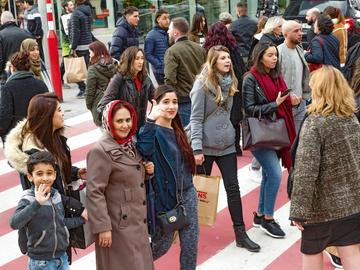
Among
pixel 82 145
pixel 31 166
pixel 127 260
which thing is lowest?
pixel 82 145

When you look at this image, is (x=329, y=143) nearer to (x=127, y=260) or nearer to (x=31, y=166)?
(x=127, y=260)

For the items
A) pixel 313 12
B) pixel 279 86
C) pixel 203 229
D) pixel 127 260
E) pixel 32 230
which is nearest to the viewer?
pixel 32 230

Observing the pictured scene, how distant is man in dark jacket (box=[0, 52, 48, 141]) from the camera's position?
7219 millimetres

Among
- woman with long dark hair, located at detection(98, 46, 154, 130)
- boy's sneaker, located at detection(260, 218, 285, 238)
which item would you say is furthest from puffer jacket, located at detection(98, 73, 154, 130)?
boy's sneaker, located at detection(260, 218, 285, 238)

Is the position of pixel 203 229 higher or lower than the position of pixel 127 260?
lower

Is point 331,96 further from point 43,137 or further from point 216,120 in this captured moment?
point 43,137

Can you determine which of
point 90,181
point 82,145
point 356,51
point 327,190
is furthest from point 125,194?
point 82,145

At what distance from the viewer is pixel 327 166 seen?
15.7 feet

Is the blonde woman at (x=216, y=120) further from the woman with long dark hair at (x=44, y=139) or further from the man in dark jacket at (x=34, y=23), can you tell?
the man in dark jacket at (x=34, y=23)

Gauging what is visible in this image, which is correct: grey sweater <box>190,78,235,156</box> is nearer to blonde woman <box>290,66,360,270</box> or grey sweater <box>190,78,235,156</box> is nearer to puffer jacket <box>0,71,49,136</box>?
blonde woman <box>290,66,360,270</box>

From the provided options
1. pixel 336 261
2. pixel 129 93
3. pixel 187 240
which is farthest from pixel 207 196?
pixel 129 93

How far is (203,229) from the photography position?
7.24m

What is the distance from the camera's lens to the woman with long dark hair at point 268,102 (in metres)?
6.66

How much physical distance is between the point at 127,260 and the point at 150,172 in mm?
634
